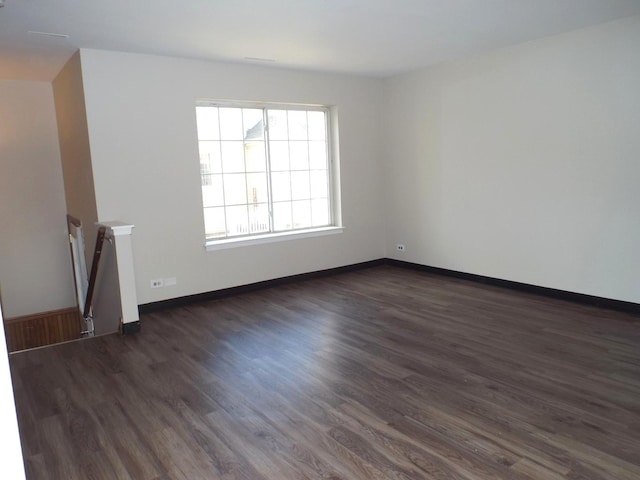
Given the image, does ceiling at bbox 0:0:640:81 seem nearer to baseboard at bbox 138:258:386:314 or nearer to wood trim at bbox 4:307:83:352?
baseboard at bbox 138:258:386:314

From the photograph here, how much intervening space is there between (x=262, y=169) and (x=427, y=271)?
2.54 metres

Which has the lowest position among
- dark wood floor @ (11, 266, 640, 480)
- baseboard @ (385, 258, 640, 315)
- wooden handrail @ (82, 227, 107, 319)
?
dark wood floor @ (11, 266, 640, 480)

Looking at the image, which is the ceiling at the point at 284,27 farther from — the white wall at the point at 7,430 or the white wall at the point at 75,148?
the white wall at the point at 7,430

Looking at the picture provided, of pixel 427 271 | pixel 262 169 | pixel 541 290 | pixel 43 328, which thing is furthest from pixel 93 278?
pixel 541 290

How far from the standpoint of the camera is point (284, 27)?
152 inches

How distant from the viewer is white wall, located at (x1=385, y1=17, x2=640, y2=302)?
4246 millimetres

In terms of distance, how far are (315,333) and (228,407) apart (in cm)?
136

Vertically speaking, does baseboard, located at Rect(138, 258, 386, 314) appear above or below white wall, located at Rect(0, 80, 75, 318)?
below

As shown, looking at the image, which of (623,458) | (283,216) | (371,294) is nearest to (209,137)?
(283,216)

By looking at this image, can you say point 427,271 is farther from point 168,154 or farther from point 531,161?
point 168,154

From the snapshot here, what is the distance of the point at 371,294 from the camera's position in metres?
5.32

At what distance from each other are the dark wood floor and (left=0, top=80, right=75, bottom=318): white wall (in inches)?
102

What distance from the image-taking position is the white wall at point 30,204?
5840 millimetres

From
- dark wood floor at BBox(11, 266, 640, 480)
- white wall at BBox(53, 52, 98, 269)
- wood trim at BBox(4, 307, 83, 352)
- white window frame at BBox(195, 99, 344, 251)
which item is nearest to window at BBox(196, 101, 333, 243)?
white window frame at BBox(195, 99, 344, 251)
